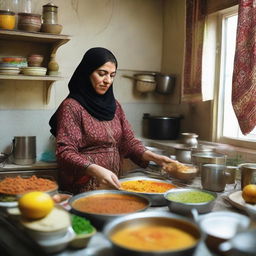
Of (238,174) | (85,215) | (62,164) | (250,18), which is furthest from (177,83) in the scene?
(85,215)

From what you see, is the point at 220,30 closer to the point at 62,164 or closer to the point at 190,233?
the point at 62,164

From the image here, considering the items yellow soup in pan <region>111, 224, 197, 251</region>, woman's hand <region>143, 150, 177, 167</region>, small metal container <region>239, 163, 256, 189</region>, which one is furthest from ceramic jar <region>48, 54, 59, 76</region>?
yellow soup in pan <region>111, 224, 197, 251</region>

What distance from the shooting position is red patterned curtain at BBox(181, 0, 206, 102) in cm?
311

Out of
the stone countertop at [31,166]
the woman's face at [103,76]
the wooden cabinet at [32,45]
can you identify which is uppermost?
→ the wooden cabinet at [32,45]

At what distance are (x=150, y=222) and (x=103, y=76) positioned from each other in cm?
126

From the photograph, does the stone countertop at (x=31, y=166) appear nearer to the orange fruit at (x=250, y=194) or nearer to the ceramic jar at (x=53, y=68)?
the ceramic jar at (x=53, y=68)

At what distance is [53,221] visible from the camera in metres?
1.12

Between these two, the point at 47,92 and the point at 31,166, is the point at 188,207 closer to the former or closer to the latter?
the point at 31,166

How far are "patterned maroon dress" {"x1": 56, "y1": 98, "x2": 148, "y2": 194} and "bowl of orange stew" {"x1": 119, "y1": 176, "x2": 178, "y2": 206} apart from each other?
1.08ft

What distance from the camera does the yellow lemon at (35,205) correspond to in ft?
3.63

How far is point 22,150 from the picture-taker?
298 cm

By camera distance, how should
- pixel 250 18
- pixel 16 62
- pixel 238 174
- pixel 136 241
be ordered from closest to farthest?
pixel 136 241 → pixel 238 174 → pixel 250 18 → pixel 16 62

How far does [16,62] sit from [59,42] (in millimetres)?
425

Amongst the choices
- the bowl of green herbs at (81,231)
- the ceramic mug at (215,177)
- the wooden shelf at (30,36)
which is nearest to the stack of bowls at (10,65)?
the wooden shelf at (30,36)
